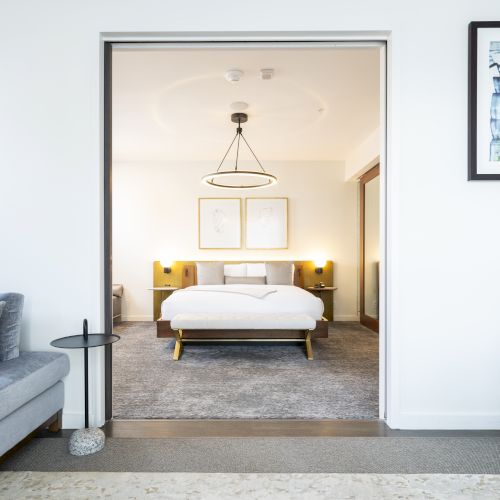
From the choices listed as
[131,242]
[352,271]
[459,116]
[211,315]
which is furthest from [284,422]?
[131,242]

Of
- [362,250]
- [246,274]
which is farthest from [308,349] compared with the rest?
[362,250]

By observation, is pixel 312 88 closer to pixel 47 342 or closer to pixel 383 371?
pixel 383 371

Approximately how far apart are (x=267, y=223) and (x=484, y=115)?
4543 millimetres

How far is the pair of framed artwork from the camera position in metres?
6.67

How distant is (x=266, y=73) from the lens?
3426mm

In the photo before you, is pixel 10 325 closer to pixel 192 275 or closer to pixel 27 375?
pixel 27 375


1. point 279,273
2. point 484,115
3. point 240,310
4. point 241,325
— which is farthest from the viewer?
point 279,273

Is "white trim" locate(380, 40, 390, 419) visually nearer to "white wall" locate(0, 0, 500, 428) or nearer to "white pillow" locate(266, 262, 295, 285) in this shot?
"white wall" locate(0, 0, 500, 428)

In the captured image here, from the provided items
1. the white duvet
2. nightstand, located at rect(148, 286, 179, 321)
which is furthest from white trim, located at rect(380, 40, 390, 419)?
nightstand, located at rect(148, 286, 179, 321)

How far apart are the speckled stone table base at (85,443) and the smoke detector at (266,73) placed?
121 inches

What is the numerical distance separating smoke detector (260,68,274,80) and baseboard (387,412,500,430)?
2929mm

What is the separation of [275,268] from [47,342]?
4221 mm

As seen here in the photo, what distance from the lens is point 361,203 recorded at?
6348 mm

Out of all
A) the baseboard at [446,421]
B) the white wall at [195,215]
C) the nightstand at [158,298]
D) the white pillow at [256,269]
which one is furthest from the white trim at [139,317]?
the baseboard at [446,421]
